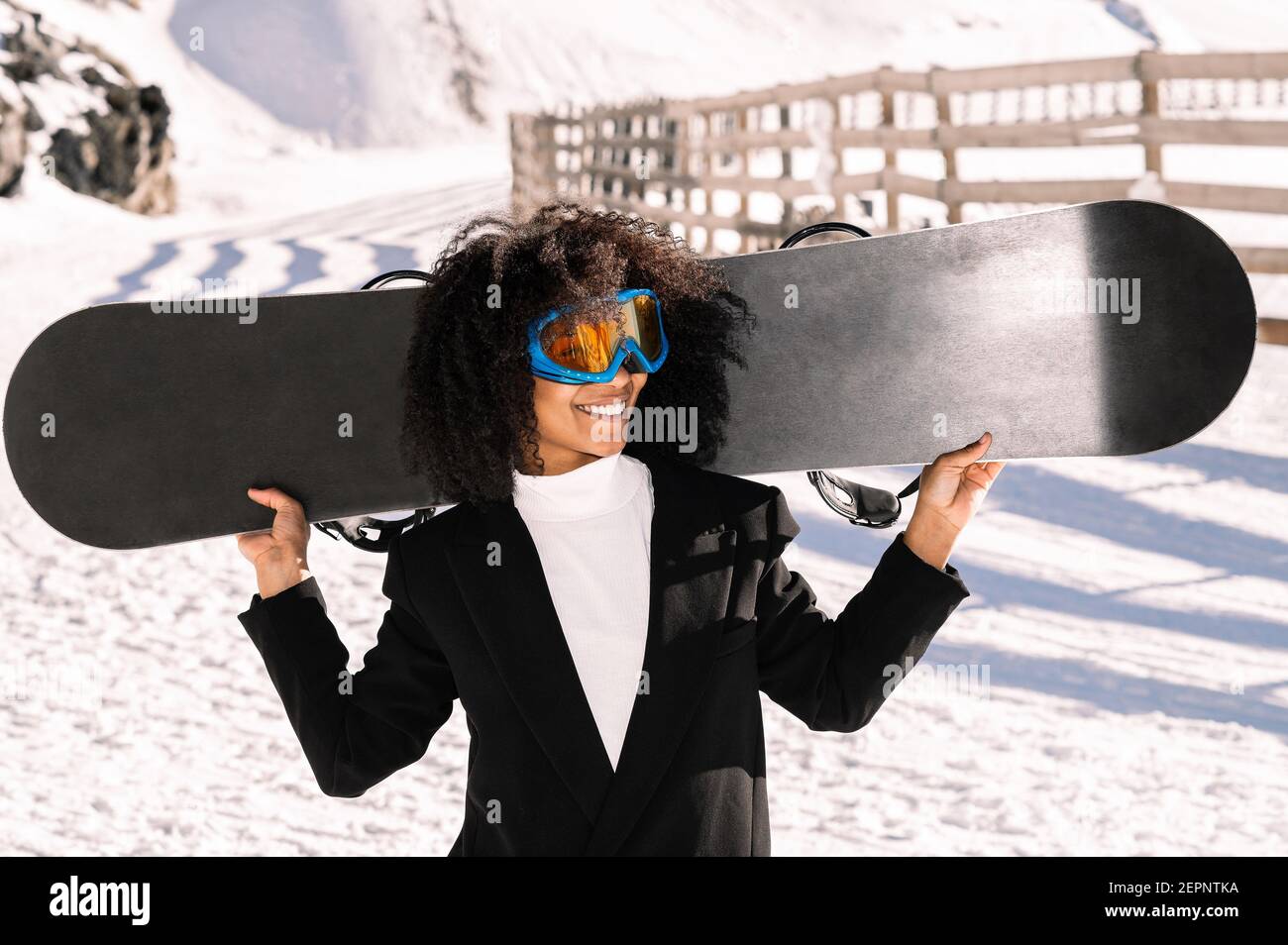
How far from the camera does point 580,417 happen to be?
1.34m

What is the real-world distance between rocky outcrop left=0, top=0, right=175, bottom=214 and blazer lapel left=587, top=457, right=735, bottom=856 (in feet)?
42.3

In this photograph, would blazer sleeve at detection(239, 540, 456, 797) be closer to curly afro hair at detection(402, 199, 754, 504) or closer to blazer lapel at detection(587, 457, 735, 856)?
curly afro hair at detection(402, 199, 754, 504)

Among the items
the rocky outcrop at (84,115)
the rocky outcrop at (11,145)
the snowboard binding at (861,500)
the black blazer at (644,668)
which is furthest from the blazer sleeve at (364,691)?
the rocky outcrop at (84,115)

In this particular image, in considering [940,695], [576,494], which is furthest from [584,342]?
[940,695]

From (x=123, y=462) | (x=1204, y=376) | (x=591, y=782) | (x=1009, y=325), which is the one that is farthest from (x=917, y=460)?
(x=123, y=462)

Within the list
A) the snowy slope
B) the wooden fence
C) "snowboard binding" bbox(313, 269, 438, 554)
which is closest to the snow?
"snowboard binding" bbox(313, 269, 438, 554)

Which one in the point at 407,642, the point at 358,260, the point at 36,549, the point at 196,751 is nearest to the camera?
the point at 407,642

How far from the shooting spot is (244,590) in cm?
416

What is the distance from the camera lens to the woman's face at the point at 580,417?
134 centimetres

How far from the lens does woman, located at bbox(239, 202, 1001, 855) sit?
1277mm

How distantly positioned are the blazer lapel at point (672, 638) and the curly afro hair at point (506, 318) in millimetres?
148

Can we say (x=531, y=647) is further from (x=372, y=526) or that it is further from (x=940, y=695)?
(x=940, y=695)
